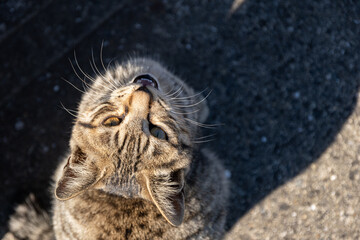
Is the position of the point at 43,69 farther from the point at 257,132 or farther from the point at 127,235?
the point at 257,132

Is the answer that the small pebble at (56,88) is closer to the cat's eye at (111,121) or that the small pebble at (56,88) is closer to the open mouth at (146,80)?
the open mouth at (146,80)

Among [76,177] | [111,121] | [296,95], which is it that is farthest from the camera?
[296,95]

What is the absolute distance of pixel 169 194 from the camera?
1791mm

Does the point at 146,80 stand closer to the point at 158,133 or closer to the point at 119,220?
the point at 158,133

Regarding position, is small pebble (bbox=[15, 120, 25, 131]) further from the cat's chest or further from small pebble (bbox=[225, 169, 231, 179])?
small pebble (bbox=[225, 169, 231, 179])

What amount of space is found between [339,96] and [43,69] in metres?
2.95

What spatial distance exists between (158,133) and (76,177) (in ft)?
1.80

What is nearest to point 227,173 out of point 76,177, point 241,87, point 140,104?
point 241,87

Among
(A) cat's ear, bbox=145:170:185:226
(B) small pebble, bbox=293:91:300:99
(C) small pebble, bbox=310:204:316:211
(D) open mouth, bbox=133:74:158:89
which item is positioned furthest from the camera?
(B) small pebble, bbox=293:91:300:99

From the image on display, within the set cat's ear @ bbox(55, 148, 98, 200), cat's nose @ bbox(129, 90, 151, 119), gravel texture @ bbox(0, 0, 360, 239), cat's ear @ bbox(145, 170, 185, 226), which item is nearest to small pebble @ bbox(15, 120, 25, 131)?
gravel texture @ bbox(0, 0, 360, 239)

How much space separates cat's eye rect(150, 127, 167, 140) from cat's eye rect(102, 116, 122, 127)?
0.22 m

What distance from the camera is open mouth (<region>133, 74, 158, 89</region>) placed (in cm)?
206

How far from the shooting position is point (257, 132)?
2930 mm

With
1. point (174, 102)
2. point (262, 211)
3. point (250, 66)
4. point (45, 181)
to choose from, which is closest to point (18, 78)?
point (45, 181)
